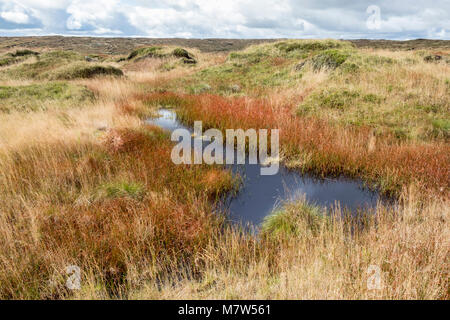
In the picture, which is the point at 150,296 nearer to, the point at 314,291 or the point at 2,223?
the point at 314,291

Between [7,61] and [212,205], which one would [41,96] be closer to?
[212,205]

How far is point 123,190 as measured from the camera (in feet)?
15.7

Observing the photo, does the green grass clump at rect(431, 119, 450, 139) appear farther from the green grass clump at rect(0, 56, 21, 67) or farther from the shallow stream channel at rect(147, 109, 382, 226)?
the green grass clump at rect(0, 56, 21, 67)

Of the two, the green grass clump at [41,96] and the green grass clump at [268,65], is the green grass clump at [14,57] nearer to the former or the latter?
the green grass clump at [41,96]

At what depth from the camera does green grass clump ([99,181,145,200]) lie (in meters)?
4.71

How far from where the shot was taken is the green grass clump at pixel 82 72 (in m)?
18.0

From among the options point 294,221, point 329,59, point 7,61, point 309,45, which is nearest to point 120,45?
point 7,61

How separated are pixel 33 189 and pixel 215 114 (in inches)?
249

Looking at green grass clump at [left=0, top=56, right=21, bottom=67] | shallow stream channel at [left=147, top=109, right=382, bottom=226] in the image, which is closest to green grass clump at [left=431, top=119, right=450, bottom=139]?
shallow stream channel at [left=147, top=109, right=382, bottom=226]

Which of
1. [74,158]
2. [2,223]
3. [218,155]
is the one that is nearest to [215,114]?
[218,155]

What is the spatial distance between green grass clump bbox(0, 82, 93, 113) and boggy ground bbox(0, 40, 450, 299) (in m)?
0.10

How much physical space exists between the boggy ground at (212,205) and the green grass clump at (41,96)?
103mm
